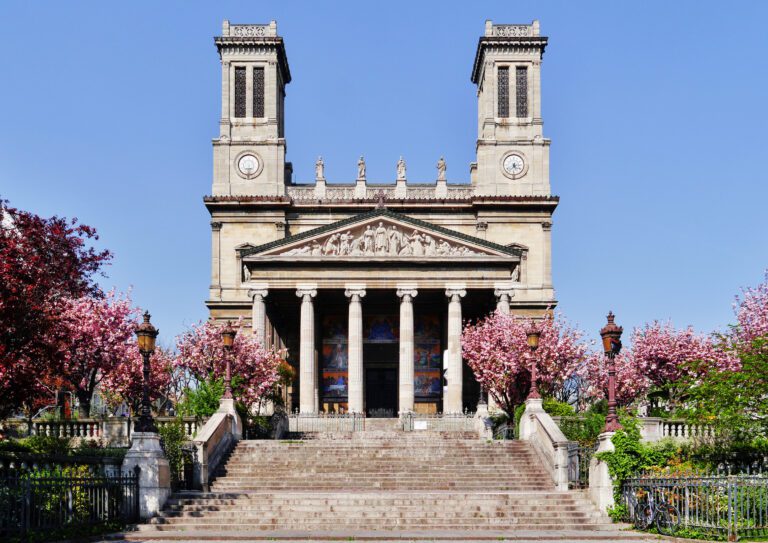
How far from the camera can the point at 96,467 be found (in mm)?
27109

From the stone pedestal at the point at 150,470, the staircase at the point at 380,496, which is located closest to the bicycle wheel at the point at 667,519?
the staircase at the point at 380,496

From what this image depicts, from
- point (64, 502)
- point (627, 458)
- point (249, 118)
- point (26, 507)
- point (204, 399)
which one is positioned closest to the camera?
point (26, 507)

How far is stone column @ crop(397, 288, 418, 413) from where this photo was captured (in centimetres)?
5484

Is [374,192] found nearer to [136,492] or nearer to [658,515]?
[136,492]

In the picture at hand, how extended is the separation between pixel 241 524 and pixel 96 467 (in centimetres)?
426

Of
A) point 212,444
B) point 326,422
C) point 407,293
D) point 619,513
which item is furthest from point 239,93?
point 619,513

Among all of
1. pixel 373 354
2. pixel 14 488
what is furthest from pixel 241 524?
pixel 373 354

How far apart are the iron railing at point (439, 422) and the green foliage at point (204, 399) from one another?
1189cm

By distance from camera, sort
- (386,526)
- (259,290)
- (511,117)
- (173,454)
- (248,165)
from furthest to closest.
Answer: (511,117) → (248,165) → (259,290) → (173,454) → (386,526)

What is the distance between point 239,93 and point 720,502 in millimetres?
57013

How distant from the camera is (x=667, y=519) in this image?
2472cm

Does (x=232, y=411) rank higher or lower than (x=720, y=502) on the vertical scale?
higher

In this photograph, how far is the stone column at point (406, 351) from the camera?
54.8m

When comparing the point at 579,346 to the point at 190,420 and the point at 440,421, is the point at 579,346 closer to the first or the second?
the point at 440,421
